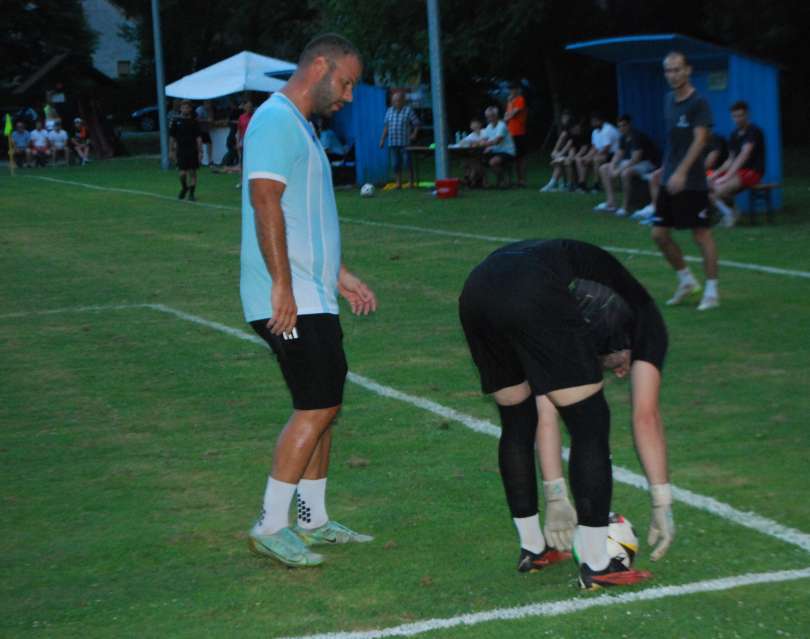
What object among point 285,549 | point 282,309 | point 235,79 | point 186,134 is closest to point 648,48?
point 186,134

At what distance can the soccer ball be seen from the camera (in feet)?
16.8

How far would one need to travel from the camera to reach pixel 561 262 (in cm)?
495

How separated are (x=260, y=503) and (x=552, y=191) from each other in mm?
19296

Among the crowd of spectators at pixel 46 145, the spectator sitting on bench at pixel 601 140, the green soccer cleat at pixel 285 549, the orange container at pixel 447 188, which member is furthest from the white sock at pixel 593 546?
the crowd of spectators at pixel 46 145

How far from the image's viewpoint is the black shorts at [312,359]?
18.1 feet

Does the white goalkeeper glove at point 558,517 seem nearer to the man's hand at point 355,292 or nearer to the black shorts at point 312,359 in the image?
the black shorts at point 312,359

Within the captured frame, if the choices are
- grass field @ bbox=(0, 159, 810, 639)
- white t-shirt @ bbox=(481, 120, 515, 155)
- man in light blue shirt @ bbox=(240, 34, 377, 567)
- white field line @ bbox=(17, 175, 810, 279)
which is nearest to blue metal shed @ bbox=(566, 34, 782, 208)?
white field line @ bbox=(17, 175, 810, 279)

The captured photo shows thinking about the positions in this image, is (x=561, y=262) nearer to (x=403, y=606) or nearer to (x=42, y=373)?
(x=403, y=606)

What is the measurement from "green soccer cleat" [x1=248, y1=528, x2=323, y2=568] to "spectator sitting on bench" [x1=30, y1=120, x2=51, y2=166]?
4380cm

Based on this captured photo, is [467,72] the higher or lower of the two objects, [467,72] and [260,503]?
the higher

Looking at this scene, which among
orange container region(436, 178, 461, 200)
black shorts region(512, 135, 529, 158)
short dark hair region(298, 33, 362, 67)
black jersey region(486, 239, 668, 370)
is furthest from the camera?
black shorts region(512, 135, 529, 158)

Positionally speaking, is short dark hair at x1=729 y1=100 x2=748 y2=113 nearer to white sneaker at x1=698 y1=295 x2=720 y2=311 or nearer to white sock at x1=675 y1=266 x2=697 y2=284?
white sock at x1=675 y1=266 x2=697 y2=284

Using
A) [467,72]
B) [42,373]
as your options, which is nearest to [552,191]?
[42,373]

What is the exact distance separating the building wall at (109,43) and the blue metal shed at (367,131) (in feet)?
271
